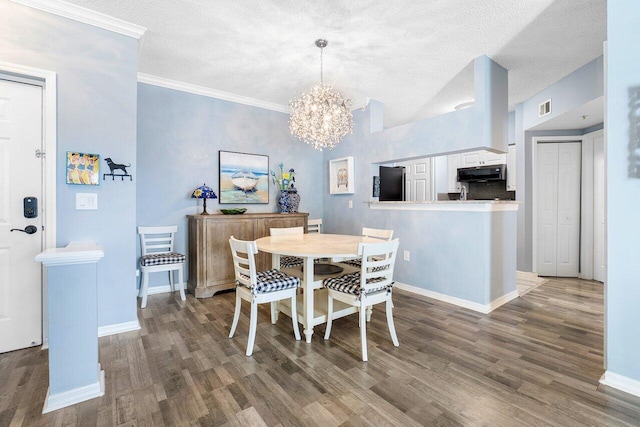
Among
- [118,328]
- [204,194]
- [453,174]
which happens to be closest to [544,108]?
[453,174]

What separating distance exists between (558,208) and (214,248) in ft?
16.7

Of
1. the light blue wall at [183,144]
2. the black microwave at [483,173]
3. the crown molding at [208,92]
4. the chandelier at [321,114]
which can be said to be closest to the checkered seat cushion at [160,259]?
the light blue wall at [183,144]

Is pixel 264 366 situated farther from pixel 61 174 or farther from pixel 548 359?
pixel 61 174

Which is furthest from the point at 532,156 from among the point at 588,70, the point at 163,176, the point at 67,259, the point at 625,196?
the point at 67,259

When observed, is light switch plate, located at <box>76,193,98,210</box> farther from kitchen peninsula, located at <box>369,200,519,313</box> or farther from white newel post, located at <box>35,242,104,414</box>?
kitchen peninsula, located at <box>369,200,519,313</box>

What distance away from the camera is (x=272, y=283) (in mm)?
2295

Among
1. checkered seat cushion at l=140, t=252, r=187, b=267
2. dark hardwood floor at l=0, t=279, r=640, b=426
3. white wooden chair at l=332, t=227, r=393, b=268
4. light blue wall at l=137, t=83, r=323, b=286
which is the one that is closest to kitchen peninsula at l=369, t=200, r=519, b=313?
dark hardwood floor at l=0, t=279, r=640, b=426

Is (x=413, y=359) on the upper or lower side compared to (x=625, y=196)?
lower

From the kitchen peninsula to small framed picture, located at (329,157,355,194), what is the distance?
3.46ft

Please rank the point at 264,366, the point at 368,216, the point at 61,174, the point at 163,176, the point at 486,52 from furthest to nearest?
1. the point at 368,216
2. the point at 163,176
3. the point at 486,52
4. the point at 61,174
5. the point at 264,366

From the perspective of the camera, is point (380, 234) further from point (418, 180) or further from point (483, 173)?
point (418, 180)

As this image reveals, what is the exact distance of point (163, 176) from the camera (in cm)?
366

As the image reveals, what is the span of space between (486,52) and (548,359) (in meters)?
2.83

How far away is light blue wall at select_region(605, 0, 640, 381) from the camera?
67.0 inches
